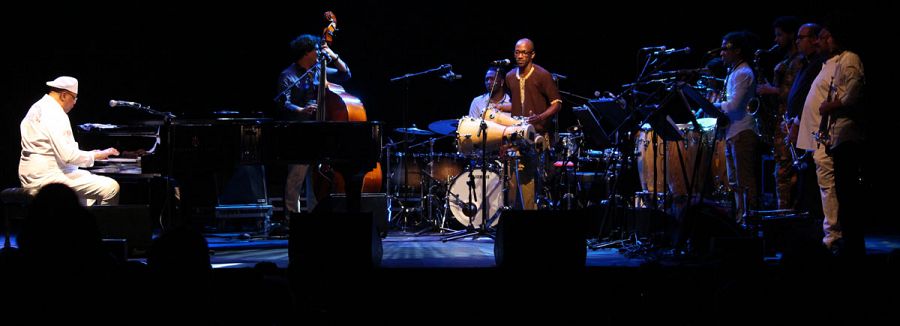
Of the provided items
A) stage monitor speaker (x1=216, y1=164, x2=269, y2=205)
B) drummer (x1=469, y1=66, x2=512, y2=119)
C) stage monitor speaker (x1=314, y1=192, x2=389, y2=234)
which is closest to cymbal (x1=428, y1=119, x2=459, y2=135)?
drummer (x1=469, y1=66, x2=512, y2=119)

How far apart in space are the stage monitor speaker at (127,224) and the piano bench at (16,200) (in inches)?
37.8

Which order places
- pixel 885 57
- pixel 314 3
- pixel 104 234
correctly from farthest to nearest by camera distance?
1. pixel 314 3
2. pixel 885 57
3. pixel 104 234

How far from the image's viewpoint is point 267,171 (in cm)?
995

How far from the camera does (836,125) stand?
6.04m

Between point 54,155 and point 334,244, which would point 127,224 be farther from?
point 334,244

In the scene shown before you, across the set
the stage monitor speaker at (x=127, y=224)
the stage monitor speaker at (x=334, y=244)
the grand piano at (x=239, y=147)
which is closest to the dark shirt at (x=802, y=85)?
the grand piano at (x=239, y=147)

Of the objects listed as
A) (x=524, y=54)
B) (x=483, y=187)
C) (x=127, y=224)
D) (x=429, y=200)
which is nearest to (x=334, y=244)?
(x=127, y=224)

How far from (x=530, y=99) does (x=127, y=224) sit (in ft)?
13.2

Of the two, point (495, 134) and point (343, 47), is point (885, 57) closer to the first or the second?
point (495, 134)

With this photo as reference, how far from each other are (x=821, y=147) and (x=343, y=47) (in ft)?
20.1

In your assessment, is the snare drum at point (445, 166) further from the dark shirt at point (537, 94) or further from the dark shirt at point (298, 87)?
the dark shirt at point (298, 87)

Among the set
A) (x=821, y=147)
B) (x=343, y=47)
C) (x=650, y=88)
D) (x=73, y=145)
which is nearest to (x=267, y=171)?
(x=343, y=47)

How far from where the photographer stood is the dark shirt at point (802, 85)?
6578mm

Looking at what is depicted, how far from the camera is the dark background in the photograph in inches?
375
